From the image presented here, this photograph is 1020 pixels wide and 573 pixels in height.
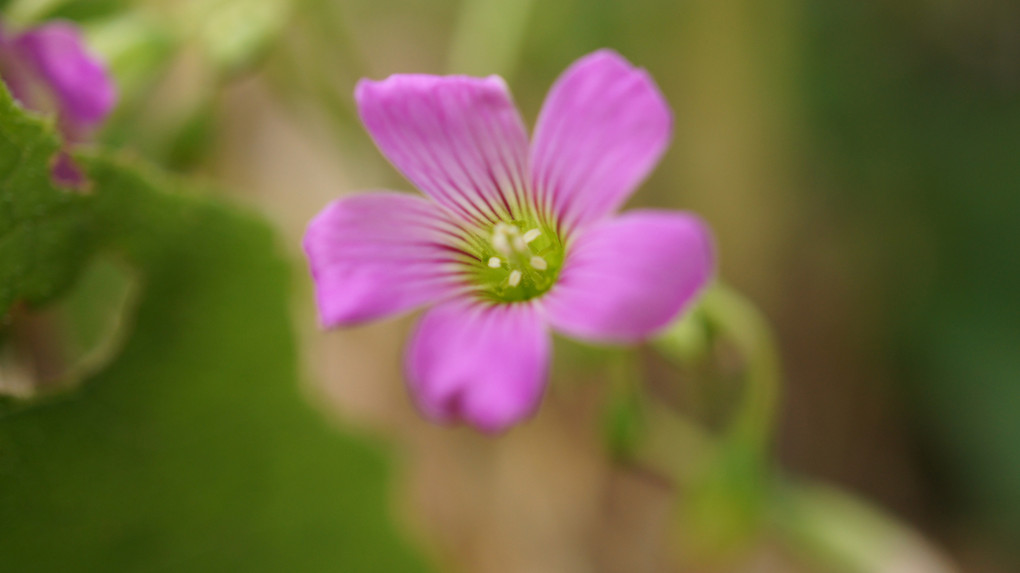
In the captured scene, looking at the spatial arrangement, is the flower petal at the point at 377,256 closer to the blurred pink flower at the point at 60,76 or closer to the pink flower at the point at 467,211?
the pink flower at the point at 467,211

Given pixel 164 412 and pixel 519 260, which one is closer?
pixel 519 260

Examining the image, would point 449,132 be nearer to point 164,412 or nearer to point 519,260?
point 519,260

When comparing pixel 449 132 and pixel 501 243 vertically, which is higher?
pixel 449 132

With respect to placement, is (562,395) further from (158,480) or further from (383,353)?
(158,480)

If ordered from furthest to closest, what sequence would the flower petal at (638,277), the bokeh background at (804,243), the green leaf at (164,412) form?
the bokeh background at (804,243) < the green leaf at (164,412) < the flower petal at (638,277)

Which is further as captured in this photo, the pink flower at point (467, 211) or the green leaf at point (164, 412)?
the green leaf at point (164, 412)

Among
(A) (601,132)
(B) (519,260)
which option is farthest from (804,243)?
(A) (601,132)

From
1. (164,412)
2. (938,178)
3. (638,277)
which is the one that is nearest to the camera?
(638,277)

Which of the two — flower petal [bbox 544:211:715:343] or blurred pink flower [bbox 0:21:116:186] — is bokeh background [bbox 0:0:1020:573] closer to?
blurred pink flower [bbox 0:21:116:186]

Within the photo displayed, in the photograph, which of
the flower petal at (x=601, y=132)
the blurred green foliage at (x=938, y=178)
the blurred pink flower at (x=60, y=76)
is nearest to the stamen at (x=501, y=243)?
the flower petal at (x=601, y=132)
